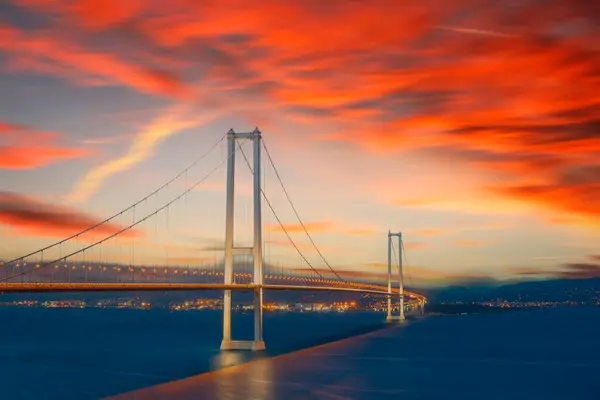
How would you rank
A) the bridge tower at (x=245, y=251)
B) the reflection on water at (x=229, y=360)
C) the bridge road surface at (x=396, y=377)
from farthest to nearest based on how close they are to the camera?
1. the bridge tower at (x=245, y=251)
2. the reflection on water at (x=229, y=360)
3. the bridge road surface at (x=396, y=377)

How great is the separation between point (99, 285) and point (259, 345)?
1660cm

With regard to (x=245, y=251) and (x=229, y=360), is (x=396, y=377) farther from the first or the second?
(x=245, y=251)

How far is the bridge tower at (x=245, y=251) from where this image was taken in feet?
138

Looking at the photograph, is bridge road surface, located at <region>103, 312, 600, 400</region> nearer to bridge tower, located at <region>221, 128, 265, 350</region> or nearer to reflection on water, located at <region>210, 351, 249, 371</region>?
reflection on water, located at <region>210, 351, 249, 371</region>

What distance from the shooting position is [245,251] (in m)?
43.8

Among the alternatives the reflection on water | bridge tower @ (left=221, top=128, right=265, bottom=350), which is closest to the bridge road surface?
the reflection on water

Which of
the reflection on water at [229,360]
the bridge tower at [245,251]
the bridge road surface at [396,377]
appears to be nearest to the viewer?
the bridge road surface at [396,377]

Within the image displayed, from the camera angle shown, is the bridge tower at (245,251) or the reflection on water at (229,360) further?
the bridge tower at (245,251)

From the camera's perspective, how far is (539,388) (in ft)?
109

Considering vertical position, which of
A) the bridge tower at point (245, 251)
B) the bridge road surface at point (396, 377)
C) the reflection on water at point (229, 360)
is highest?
the bridge tower at point (245, 251)

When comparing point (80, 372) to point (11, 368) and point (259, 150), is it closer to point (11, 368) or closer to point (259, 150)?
point (11, 368)

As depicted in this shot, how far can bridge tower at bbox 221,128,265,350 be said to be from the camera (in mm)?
42000

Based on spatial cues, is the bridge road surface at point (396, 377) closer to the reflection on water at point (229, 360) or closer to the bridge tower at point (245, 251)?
the reflection on water at point (229, 360)

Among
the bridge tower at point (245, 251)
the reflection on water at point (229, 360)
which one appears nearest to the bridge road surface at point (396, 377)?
the reflection on water at point (229, 360)
